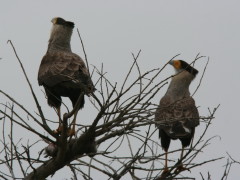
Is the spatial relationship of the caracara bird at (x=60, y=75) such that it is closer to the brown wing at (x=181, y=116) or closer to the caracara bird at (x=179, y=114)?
the caracara bird at (x=179, y=114)

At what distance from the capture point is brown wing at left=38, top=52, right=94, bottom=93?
8219mm

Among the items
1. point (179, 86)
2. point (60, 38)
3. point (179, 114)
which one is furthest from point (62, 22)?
point (179, 114)

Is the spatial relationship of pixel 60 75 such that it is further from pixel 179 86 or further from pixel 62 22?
pixel 179 86

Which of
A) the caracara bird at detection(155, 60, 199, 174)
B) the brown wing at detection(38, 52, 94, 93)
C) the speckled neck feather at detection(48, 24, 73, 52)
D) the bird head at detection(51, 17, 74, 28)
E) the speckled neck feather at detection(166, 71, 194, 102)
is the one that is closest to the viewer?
the brown wing at detection(38, 52, 94, 93)

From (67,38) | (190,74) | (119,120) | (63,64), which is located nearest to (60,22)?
(67,38)

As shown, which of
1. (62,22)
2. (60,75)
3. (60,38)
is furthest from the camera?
(62,22)

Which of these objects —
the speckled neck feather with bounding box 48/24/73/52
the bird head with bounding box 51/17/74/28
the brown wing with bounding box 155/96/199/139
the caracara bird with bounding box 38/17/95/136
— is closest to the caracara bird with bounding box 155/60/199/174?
the brown wing with bounding box 155/96/199/139

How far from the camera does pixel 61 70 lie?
8.39m

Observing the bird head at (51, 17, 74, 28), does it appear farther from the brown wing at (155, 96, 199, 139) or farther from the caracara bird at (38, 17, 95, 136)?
the brown wing at (155, 96, 199, 139)

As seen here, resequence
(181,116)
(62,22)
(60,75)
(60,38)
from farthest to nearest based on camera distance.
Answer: (62,22) → (60,38) → (181,116) → (60,75)

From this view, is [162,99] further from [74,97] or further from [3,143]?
[3,143]

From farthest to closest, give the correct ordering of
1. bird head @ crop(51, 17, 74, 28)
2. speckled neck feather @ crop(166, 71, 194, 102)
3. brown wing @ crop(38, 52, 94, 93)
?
bird head @ crop(51, 17, 74, 28), speckled neck feather @ crop(166, 71, 194, 102), brown wing @ crop(38, 52, 94, 93)

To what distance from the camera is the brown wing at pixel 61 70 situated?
8219 millimetres

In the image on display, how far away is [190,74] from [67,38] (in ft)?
7.79
